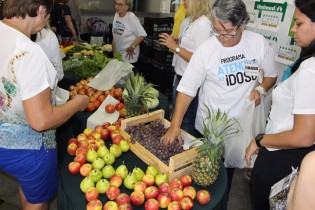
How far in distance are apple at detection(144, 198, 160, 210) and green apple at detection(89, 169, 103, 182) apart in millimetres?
328

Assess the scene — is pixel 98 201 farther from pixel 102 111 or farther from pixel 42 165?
pixel 102 111

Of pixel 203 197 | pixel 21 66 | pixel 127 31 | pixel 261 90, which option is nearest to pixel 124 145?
pixel 203 197

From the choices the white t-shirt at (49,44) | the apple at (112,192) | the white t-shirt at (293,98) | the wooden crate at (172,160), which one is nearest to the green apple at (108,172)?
the apple at (112,192)

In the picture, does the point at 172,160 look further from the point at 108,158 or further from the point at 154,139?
the point at 108,158

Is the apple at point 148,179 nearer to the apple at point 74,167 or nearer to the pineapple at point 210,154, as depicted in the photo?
the pineapple at point 210,154

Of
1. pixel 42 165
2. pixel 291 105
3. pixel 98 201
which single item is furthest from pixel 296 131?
pixel 42 165

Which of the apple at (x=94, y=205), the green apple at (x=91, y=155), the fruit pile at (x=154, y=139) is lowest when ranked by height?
the apple at (x=94, y=205)

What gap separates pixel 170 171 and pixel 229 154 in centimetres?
81

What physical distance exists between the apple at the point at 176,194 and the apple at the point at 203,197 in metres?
0.09

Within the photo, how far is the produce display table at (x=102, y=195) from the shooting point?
150cm

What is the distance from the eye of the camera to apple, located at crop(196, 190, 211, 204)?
Answer: 149 cm

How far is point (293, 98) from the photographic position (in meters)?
1.47

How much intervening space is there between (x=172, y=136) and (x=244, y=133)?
0.65m

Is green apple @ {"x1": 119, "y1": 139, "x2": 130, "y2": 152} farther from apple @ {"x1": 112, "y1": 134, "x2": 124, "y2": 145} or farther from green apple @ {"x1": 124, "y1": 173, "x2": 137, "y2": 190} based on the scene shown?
green apple @ {"x1": 124, "y1": 173, "x2": 137, "y2": 190}
